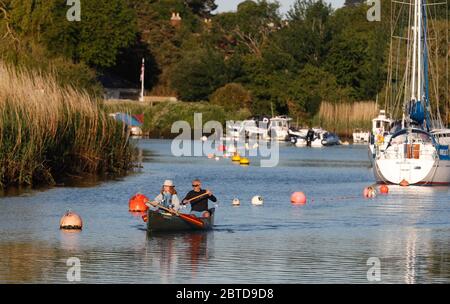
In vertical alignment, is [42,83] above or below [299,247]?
above

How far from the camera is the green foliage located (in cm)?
11906

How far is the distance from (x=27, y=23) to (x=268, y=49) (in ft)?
136

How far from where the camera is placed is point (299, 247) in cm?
3262

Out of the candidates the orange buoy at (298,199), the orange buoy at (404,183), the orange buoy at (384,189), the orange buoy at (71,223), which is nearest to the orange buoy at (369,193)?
the orange buoy at (384,189)

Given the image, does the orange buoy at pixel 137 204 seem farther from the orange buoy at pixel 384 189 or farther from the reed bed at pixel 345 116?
the reed bed at pixel 345 116

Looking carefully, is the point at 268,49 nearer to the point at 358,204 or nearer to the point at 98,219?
the point at 358,204

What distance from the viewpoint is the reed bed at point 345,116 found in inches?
4407

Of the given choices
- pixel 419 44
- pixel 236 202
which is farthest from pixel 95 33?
pixel 236 202

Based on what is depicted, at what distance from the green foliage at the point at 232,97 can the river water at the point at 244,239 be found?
63.1 m

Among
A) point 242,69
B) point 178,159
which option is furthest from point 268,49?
point 178,159

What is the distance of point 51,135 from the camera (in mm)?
48812

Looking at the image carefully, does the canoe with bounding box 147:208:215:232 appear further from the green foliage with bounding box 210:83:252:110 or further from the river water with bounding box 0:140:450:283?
the green foliage with bounding box 210:83:252:110

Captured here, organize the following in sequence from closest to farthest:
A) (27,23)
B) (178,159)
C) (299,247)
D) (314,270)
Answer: (314,270), (299,247), (178,159), (27,23)

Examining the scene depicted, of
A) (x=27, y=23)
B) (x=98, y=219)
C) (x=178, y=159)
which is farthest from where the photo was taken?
(x=27, y=23)
